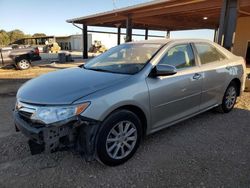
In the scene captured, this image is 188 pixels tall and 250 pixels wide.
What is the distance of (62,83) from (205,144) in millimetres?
2291

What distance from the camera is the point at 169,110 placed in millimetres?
3289

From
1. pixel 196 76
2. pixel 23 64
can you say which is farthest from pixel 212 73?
pixel 23 64

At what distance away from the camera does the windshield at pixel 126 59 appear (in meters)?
3.24

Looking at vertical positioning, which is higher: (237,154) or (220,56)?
(220,56)

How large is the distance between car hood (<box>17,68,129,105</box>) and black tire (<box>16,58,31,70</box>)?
386 inches

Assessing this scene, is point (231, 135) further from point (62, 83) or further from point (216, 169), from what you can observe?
point (62, 83)

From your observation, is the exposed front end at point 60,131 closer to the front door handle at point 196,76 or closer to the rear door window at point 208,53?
the front door handle at point 196,76

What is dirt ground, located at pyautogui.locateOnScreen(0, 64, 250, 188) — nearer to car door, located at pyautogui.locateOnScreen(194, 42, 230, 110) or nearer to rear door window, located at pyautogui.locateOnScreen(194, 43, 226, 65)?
car door, located at pyautogui.locateOnScreen(194, 42, 230, 110)

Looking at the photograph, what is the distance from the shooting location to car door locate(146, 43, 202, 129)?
3.07 m

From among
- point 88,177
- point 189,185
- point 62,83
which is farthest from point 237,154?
point 62,83

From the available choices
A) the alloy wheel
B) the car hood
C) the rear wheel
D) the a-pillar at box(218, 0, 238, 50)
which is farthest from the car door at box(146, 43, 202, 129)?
the rear wheel

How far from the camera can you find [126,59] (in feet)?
11.9

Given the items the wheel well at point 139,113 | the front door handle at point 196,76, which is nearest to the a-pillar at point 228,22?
the front door handle at point 196,76

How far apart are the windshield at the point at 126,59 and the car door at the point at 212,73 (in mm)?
983
